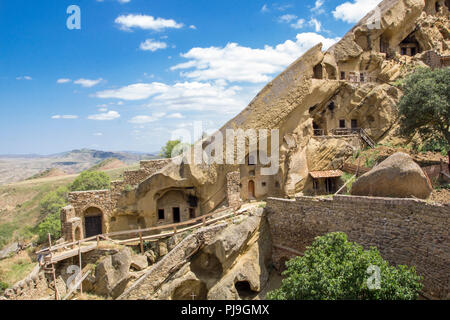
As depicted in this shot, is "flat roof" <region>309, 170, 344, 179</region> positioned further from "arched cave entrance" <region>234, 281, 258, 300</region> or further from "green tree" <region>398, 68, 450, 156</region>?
"arched cave entrance" <region>234, 281, 258, 300</region>

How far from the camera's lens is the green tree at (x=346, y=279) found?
8.82 metres

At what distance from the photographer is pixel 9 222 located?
135 feet

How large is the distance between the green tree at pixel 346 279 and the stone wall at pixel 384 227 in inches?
53.2

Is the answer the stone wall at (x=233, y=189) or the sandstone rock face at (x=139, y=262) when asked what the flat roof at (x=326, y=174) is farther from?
the sandstone rock face at (x=139, y=262)

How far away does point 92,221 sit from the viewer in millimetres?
20453

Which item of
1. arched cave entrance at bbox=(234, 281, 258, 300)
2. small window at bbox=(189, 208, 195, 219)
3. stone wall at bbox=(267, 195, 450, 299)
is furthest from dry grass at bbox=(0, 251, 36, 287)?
stone wall at bbox=(267, 195, 450, 299)

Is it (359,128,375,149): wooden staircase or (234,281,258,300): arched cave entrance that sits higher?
(359,128,375,149): wooden staircase

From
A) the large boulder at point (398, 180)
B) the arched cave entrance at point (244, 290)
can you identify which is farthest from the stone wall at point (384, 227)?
the arched cave entrance at point (244, 290)

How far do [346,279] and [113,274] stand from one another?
12269mm

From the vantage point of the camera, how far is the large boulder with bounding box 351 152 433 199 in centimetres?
1203

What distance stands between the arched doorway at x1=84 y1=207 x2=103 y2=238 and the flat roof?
1414cm

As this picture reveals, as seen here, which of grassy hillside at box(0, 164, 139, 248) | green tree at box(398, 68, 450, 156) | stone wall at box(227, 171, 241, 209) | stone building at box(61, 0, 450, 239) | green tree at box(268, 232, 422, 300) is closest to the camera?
green tree at box(268, 232, 422, 300)

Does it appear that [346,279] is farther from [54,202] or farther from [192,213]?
[54,202]
